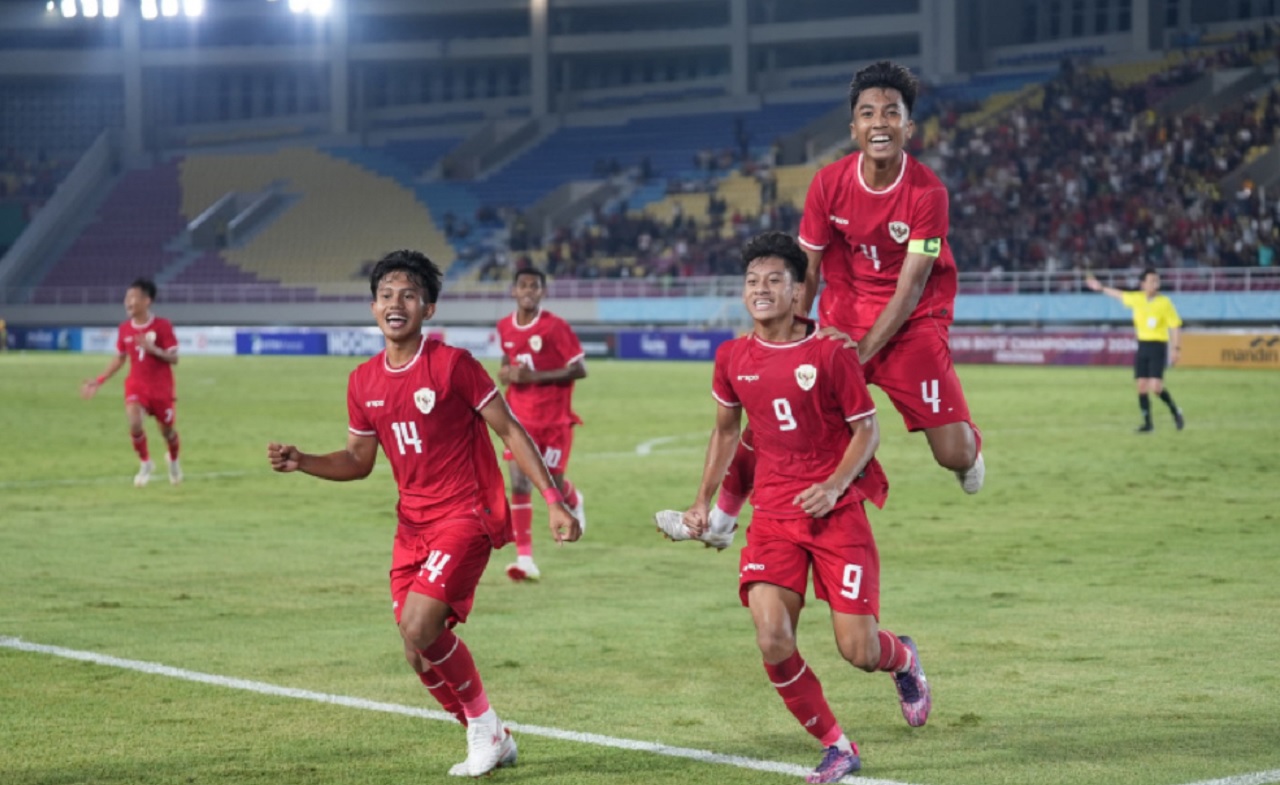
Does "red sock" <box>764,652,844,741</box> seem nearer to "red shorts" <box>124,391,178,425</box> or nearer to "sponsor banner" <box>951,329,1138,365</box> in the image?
"red shorts" <box>124,391,178,425</box>

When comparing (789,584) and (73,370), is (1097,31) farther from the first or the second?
(789,584)

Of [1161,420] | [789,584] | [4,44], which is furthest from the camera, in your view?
[4,44]

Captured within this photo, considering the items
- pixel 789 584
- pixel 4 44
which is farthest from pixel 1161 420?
pixel 4 44

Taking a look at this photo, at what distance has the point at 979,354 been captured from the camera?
4659 cm

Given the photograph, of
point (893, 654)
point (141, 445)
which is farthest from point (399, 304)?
point (141, 445)

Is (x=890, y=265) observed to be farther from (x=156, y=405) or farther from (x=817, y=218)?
(x=156, y=405)

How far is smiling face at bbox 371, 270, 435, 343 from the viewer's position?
7.38m

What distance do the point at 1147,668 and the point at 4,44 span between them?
273ft

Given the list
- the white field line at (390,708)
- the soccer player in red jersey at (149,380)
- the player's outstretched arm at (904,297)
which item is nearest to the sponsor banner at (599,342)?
the soccer player in red jersey at (149,380)

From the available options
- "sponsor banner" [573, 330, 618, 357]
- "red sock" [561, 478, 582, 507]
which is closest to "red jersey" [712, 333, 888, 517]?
"red sock" [561, 478, 582, 507]

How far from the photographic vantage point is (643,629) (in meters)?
10.7

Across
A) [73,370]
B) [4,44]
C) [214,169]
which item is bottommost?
[73,370]

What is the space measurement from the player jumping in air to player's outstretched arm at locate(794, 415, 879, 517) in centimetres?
80

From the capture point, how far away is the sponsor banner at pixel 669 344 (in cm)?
5056
